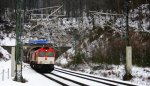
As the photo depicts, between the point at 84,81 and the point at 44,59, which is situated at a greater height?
the point at 44,59

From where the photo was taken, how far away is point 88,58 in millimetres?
45250

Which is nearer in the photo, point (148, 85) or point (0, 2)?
point (148, 85)

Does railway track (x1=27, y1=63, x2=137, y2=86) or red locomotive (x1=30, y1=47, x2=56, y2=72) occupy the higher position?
red locomotive (x1=30, y1=47, x2=56, y2=72)

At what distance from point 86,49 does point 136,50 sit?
50.7ft

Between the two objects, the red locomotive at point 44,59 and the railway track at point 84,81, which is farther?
the red locomotive at point 44,59

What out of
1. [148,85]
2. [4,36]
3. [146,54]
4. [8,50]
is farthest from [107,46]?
[4,36]

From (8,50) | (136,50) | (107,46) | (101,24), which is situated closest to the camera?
(136,50)

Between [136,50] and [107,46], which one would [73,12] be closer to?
[107,46]

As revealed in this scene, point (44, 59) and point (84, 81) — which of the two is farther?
point (44, 59)

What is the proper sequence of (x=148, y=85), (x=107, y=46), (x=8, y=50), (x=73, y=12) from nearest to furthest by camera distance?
(x=148, y=85) < (x=107, y=46) < (x=8, y=50) < (x=73, y=12)

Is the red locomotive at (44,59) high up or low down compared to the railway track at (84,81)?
up

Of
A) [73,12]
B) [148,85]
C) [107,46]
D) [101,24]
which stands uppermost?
[73,12]

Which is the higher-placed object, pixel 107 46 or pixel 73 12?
pixel 73 12

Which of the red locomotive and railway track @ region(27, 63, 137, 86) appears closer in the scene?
railway track @ region(27, 63, 137, 86)
